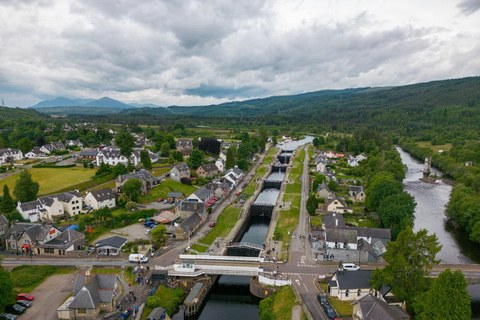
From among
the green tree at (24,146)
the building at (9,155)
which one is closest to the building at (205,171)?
the building at (9,155)

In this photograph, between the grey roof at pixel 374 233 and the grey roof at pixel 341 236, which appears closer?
the grey roof at pixel 341 236

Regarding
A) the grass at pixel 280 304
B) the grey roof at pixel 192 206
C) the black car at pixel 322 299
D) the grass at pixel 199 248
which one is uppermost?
the grey roof at pixel 192 206

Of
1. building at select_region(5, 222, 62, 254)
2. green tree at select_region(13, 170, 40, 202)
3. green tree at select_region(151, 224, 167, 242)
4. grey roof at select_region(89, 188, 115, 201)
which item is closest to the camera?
building at select_region(5, 222, 62, 254)

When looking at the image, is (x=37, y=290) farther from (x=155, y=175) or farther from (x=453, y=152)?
(x=453, y=152)

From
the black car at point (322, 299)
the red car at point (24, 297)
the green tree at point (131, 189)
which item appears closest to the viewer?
the black car at point (322, 299)

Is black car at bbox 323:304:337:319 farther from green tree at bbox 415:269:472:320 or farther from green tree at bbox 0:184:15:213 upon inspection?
green tree at bbox 0:184:15:213

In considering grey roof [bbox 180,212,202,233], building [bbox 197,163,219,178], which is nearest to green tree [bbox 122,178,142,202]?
grey roof [bbox 180,212,202,233]

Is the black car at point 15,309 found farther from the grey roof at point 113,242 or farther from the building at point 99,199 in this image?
the building at point 99,199
